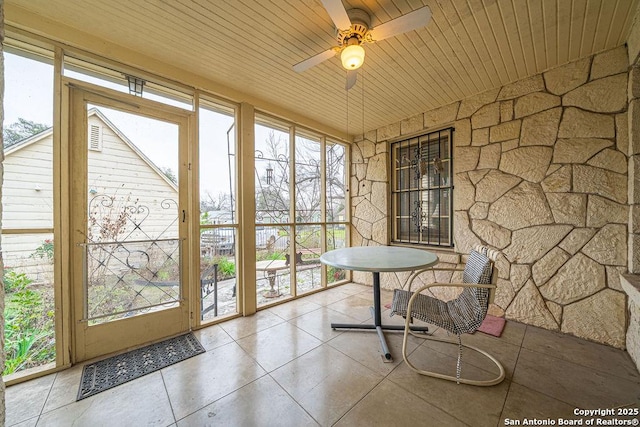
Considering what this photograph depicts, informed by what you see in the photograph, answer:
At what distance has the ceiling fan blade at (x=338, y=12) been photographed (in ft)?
4.43

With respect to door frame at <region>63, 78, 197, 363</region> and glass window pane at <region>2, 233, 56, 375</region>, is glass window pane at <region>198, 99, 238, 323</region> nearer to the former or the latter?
door frame at <region>63, 78, 197, 363</region>

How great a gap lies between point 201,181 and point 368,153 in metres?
2.56

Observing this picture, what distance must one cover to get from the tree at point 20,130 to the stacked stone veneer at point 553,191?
13.2 feet

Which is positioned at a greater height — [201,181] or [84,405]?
[201,181]

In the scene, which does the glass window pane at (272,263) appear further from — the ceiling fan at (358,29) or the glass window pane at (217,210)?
the ceiling fan at (358,29)

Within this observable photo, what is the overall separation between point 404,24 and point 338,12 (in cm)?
43

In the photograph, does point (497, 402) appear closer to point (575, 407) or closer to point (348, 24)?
point (575, 407)

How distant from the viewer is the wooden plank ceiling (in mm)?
1649

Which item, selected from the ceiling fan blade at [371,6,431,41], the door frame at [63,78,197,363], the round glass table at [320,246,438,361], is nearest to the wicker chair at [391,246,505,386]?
the round glass table at [320,246,438,361]

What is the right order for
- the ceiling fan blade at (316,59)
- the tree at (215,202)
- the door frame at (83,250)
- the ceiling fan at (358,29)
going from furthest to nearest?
1. the tree at (215,202)
2. the door frame at (83,250)
3. the ceiling fan blade at (316,59)
4. the ceiling fan at (358,29)

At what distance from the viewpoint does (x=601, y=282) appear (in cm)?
211

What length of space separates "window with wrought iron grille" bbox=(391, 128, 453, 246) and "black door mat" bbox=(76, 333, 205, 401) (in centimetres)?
298

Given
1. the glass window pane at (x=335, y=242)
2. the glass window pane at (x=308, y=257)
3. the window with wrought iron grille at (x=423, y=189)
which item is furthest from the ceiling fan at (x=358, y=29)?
the glass window pane at (x=335, y=242)

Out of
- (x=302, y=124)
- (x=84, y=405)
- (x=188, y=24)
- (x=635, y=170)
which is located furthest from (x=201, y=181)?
(x=635, y=170)
